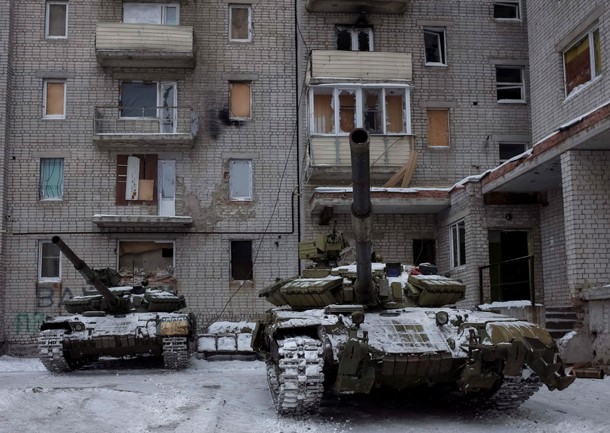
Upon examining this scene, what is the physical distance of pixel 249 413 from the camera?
8.16 meters

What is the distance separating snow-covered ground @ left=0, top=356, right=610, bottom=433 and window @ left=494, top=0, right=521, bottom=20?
12.6 m

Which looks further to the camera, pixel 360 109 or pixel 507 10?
pixel 507 10

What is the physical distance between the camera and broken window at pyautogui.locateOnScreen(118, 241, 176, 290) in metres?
18.9

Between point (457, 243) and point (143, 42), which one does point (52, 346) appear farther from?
point (457, 243)

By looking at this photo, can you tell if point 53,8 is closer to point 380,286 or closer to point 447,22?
point 447,22

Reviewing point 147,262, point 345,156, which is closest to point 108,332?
point 147,262

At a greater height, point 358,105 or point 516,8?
point 516,8

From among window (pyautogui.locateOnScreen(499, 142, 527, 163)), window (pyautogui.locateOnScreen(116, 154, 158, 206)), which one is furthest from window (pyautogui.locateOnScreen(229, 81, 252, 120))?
window (pyautogui.locateOnScreen(499, 142, 527, 163))

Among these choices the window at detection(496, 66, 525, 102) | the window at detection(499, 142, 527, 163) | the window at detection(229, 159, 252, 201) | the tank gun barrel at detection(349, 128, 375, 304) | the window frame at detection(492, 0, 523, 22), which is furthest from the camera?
the window frame at detection(492, 0, 523, 22)

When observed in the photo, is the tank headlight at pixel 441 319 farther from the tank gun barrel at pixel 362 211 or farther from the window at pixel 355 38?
the window at pixel 355 38

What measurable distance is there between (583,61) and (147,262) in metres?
11.5

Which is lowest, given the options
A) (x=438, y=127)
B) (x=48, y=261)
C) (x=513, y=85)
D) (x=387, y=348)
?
(x=387, y=348)

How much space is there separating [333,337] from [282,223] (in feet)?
38.1

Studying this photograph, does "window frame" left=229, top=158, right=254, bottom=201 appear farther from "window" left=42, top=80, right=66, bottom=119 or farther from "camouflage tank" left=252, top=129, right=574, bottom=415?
"camouflage tank" left=252, top=129, right=574, bottom=415
